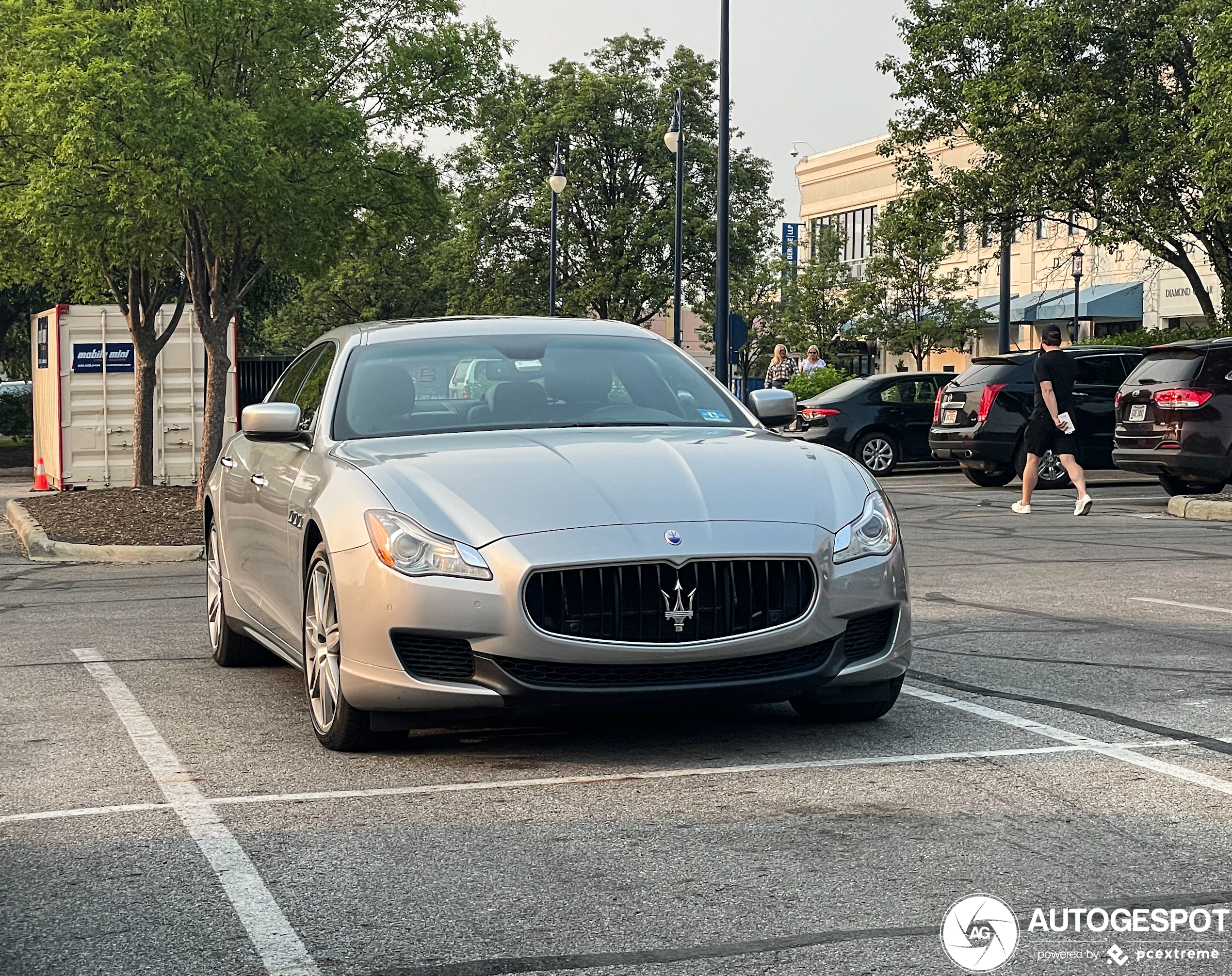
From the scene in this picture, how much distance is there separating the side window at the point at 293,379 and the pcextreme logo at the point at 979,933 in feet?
15.5

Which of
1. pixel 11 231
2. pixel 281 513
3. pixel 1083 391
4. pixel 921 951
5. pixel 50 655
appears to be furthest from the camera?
pixel 1083 391

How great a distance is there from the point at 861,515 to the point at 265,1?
1321 cm

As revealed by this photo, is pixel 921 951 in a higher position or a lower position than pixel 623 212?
lower

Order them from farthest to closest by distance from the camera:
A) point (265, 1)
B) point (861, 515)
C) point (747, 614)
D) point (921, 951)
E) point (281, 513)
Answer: point (265, 1)
point (281, 513)
point (861, 515)
point (747, 614)
point (921, 951)

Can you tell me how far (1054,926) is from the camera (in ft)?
13.3

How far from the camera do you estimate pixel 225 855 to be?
482cm

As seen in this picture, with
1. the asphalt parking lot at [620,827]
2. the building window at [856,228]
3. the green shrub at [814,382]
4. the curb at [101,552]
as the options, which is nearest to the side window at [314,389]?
the asphalt parking lot at [620,827]

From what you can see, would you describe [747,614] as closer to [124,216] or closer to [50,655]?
[50,655]

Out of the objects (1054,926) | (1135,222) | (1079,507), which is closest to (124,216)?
(1079,507)

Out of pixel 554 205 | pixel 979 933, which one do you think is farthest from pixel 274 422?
pixel 554 205

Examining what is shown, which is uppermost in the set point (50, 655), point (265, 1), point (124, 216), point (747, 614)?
point (265, 1)

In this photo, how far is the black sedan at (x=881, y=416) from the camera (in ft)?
86.5

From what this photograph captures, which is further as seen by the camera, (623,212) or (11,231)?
(623,212)

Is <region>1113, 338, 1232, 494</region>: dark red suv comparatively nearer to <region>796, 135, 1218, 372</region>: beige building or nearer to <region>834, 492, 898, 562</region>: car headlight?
<region>834, 492, 898, 562</region>: car headlight
